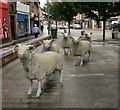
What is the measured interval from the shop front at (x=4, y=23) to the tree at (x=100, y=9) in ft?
25.0

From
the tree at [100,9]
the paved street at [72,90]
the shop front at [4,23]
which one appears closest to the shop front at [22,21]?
the shop front at [4,23]

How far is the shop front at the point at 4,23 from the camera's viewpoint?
23.6 m

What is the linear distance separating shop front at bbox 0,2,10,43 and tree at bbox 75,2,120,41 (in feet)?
25.0

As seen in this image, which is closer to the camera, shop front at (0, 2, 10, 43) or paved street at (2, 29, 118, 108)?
paved street at (2, 29, 118, 108)

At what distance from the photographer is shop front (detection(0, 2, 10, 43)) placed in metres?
23.6

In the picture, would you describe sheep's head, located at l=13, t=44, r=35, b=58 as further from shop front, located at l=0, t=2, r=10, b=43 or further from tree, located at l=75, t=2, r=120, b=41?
tree, located at l=75, t=2, r=120, b=41

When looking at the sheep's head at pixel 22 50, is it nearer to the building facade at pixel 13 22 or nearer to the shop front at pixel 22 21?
the building facade at pixel 13 22

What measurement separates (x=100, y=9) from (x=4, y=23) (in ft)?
30.5

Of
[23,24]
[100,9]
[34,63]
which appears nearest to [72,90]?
[34,63]

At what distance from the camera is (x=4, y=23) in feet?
80.2

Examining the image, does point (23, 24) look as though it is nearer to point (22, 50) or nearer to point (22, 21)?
point (22, 21)

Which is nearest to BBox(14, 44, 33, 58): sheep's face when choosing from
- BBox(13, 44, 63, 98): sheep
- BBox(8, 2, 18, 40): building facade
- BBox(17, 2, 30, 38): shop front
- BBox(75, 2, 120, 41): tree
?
BBox(13, 44, 63, 98): sheep

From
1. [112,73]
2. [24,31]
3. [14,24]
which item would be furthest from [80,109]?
[24,31]

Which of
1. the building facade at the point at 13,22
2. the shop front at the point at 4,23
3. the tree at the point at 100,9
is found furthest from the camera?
the building facade at the point at 13,22
